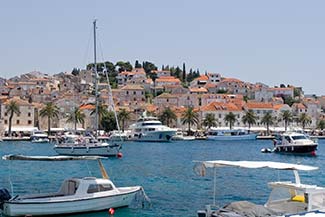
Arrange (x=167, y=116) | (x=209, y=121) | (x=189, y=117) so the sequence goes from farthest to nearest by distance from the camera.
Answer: (x=209, y=121)
(x=167, y=116)
(x=189, y=117)

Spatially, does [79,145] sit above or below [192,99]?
below

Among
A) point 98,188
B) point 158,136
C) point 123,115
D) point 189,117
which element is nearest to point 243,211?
point 98,188

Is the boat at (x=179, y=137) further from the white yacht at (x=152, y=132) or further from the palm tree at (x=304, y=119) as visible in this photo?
the palm tree at (x=304, y=119)

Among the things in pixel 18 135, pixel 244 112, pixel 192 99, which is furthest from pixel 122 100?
pixel 18 135

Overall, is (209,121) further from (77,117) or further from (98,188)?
(98,188)

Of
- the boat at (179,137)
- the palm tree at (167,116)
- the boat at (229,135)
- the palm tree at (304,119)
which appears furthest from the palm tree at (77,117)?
the palm tree at (304,119)

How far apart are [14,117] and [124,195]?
11141cm

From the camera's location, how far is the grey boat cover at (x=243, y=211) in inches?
755

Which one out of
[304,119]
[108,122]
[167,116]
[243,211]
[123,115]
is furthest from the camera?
[304,119]

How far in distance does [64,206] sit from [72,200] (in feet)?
1.42

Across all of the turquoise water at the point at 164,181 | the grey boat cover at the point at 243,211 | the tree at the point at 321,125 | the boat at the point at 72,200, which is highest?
the tree at the point at 321,125

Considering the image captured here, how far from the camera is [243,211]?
63.8ft

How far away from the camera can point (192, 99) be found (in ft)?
559

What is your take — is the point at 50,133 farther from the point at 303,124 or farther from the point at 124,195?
the point at 124,195
